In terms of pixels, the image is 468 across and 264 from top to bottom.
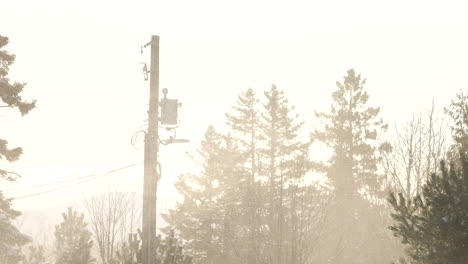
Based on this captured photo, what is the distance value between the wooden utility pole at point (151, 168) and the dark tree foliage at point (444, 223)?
570 centimetres

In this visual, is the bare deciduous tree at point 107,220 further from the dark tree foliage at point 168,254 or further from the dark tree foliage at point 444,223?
the dark tree foliage at point 444,223

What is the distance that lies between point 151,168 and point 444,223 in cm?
670

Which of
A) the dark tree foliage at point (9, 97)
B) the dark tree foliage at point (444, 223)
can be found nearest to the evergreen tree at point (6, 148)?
the dark tree foliage at point (9, 97)

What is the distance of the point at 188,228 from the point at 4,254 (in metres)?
12.3

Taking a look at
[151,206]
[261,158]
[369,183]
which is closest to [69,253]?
[151,206]

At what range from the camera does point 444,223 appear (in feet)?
22.5

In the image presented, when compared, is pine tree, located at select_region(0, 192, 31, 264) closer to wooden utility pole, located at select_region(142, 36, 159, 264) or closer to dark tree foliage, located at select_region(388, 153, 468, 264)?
wooden utility pole, located at select_region(142, 36, 159, 264)

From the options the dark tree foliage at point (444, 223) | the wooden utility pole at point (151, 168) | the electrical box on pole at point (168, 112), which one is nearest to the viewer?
the dark tree foliage at point (444, 223)

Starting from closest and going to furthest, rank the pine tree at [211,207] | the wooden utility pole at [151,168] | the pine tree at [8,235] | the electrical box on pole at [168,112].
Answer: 1. the wooden utility pole at [151,168]
2. the electrical box on pole at [168,112]
3. the pine tree at [8,235]
4. the pine tree at [211,207]

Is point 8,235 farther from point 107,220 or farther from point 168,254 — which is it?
point 107,220

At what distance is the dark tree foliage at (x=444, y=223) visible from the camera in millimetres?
6789

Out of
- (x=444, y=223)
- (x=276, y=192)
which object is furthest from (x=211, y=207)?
(x=444, y=223)

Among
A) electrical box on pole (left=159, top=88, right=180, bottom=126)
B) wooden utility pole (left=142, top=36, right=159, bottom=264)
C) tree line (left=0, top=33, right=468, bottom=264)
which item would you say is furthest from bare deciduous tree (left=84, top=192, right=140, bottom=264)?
electrical box on pole (left=159, top=88, right=180, bottom=126)

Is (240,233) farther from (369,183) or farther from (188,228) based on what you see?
(369,183)
